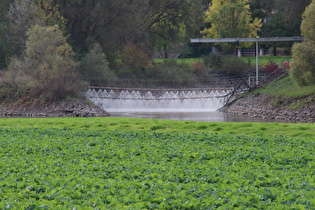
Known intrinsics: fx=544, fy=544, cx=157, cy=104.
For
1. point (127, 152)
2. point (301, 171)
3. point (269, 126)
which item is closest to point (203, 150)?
point (127, 152)

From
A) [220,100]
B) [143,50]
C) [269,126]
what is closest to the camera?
[269,126]

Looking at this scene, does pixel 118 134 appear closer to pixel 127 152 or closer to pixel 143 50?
pixel 127 152

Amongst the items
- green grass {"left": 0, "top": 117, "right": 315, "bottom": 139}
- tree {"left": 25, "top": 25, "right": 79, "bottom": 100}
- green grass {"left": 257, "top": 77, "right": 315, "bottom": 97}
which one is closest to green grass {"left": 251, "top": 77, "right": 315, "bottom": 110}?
green grass {"left": 257, "top": 77, "right": 315, "bottom": 97}

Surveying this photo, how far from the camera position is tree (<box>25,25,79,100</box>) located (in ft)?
159

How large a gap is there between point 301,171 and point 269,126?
40.5 feet

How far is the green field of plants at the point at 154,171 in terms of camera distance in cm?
1101

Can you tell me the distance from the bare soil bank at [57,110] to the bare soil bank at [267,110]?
11.9 meters

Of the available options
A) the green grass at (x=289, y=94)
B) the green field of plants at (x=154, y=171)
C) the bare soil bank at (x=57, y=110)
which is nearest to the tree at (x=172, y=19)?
the green grass at (x=289, y=94)

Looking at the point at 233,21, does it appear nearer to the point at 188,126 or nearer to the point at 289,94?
the point at 289,94

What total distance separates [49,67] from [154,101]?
36.4 feet

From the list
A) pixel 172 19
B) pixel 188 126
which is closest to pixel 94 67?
pixel 172 19

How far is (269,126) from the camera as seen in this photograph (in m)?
26.3

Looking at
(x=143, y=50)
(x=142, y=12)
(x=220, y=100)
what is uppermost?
(x=142, y=12)

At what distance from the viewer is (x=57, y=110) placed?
4681cm
